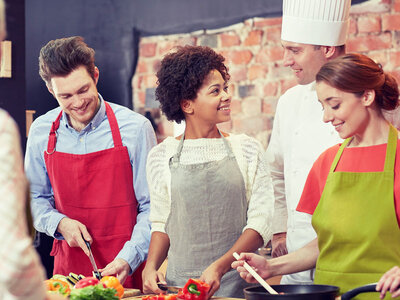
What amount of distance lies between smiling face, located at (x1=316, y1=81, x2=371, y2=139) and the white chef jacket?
17.4 inches

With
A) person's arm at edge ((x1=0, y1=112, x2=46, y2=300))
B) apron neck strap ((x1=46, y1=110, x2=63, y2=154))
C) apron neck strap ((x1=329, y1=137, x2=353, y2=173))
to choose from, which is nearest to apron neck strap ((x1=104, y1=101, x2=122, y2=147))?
apron neck strap ((x1=46, y1=110, x2=63, y2=154))

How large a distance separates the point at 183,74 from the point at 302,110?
19.6 inches

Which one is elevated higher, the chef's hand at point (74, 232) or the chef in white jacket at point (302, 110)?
the chef in white jacket at point (302, 110)

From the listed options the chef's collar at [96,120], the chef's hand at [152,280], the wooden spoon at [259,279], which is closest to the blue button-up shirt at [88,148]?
the chef's collar at [96,120]

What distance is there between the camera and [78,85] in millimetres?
2660

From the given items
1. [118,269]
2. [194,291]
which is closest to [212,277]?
[194,291]

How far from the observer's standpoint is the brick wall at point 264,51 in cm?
346

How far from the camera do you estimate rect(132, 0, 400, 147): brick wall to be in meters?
3.46

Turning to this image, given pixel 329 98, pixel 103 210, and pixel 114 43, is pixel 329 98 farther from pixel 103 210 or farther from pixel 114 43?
pixel 114 43

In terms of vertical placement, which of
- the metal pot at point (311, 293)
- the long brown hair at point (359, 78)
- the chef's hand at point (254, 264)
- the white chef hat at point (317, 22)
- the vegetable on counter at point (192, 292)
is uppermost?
the white chef hat at point (317, 22)

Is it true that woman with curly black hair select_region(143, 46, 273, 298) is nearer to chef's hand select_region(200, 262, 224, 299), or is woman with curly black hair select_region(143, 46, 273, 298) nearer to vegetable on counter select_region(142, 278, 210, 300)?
chef's hand select_region(200, 262, 224, 299)

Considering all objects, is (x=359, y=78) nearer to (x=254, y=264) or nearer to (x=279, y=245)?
(x=254, y=264)

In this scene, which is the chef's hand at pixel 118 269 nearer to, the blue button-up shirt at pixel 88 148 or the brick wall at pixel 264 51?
the blue button-up shirt at pixel 88 148

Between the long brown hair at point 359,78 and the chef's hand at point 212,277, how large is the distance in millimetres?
690
